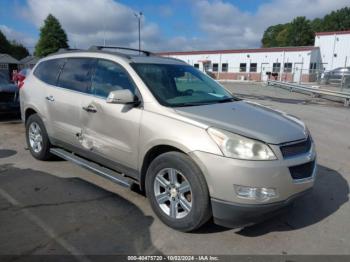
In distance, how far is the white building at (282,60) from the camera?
1759 inches

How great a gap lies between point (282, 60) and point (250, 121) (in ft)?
152

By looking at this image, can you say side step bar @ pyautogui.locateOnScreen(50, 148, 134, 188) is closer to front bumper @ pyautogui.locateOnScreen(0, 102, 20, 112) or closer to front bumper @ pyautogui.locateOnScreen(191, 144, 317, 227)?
front bumper @ pyautogui.locateOnScreen(191, 144, 317, 227)

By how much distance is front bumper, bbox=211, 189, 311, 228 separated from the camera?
309cm

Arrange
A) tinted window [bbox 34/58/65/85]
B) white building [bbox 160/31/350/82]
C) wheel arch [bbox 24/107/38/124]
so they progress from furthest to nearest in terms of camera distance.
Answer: white building [bbox 160/31/350/82]
wheel arch [bbox 24/107/38/124]
tinted window [bbox 34/58/65/85]

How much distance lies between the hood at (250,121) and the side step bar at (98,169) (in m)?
1.14

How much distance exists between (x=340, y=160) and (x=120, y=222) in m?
4.56

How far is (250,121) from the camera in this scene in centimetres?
354

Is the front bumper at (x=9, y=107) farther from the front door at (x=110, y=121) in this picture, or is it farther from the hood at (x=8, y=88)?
the front door at (x=110, y=121)

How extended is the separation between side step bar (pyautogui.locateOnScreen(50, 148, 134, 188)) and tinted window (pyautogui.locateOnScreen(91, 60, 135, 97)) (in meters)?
0.98

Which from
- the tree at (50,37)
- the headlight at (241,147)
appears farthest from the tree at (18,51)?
the headlight at (241,147)

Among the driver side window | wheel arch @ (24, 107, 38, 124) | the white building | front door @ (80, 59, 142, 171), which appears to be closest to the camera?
front door @ (80, 59, 142, 171)

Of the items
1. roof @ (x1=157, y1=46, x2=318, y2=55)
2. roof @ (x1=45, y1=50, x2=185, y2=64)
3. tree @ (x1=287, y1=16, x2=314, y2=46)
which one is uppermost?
tree @ (x1=287, y1=16, x2=314, y2=46)

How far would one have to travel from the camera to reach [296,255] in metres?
3.16

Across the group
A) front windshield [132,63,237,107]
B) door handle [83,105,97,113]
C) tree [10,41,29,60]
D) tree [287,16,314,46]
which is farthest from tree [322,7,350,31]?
door handle [83,105,97,113]
